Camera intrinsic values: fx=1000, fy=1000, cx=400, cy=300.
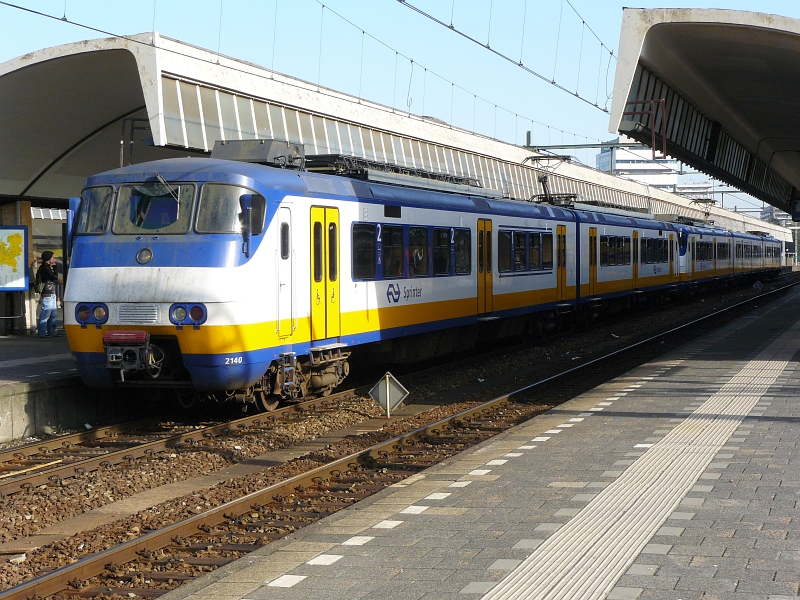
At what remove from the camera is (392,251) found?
15516mm

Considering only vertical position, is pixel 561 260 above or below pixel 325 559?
above

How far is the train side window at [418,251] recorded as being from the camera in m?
16.2

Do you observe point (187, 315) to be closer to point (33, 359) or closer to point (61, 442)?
point (61, 442)

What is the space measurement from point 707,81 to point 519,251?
1035 centimetres

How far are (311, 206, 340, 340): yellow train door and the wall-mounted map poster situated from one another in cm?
695

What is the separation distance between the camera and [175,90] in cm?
1906

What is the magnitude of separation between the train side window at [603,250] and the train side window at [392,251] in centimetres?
1279

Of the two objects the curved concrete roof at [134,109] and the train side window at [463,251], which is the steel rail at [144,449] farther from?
the curved concrete roof at [134,109]

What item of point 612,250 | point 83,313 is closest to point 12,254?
point 83,313

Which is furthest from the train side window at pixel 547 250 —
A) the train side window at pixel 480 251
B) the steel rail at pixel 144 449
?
the steel rail at pixel 144 449

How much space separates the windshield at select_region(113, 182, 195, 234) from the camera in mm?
11938

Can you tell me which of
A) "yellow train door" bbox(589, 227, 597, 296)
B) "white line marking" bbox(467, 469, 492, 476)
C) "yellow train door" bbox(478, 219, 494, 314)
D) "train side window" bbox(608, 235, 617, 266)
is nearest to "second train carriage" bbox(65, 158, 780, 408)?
"yellow train door" bbox(478, 219, 494, 314)

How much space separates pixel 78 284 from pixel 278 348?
2550 mm

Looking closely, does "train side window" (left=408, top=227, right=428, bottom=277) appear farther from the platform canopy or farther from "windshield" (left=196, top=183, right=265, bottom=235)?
the platform canopy
